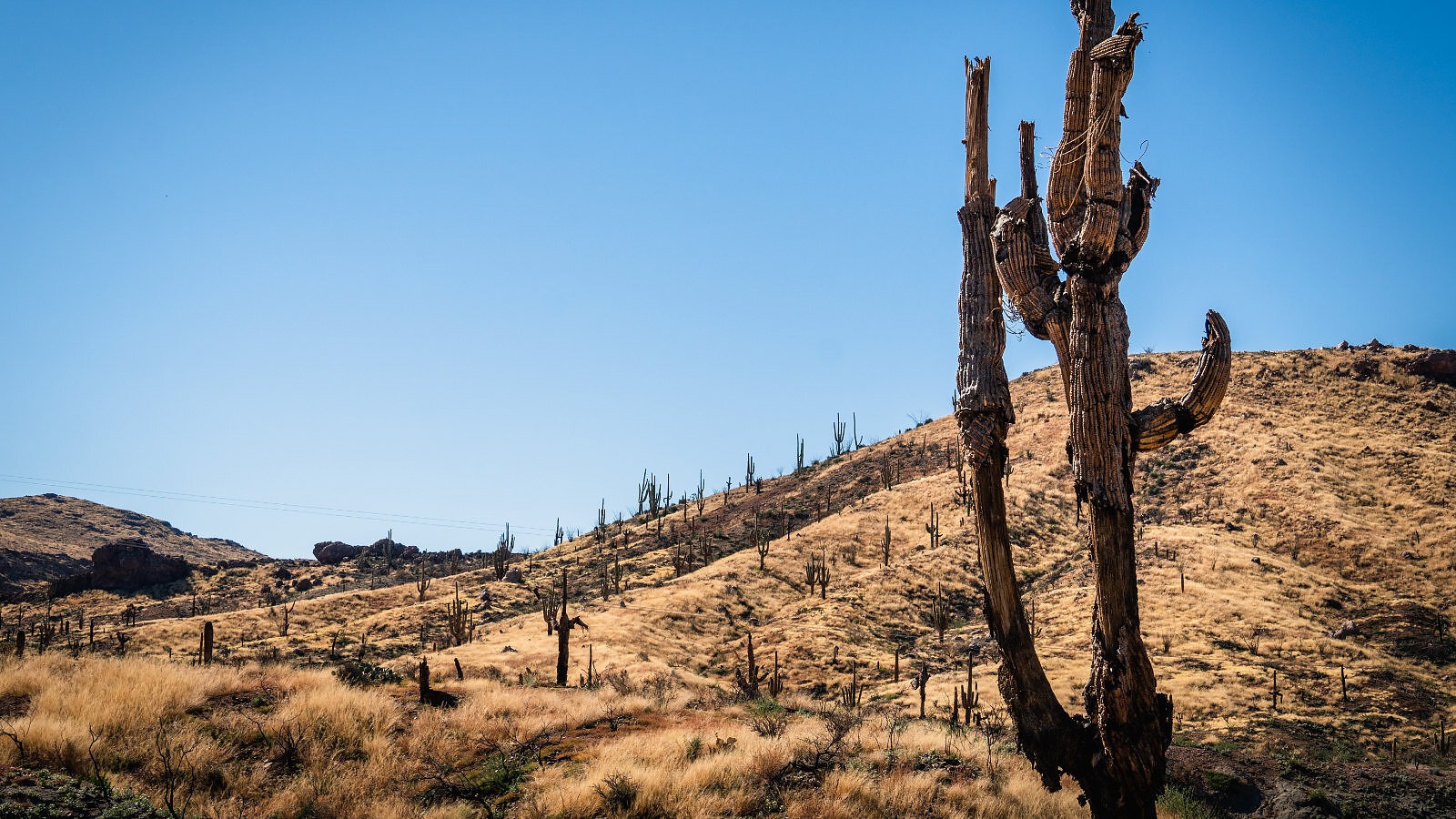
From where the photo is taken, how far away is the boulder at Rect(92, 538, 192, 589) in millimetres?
62500

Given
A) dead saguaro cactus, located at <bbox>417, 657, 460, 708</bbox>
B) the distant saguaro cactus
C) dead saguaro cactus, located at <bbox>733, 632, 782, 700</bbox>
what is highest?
the distant saguaro cactus

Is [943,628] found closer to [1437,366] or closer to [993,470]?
[993,470]

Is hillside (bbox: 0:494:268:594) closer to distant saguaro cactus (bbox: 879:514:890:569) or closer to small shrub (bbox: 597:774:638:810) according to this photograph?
distant saguaro cactus (bbox: 879:514:890:569)

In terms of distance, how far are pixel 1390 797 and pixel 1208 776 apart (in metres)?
3.03

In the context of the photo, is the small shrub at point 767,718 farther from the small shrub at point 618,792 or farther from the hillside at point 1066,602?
the small shrub at point 618,792

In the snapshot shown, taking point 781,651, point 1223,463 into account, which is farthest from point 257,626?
point 1223,463

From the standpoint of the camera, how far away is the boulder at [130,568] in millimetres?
62500

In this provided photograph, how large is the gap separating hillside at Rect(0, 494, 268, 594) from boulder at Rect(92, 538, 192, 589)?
37.0 feet

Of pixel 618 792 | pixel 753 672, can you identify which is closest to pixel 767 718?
pixel 618 792

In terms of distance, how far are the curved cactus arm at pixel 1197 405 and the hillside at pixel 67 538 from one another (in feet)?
278

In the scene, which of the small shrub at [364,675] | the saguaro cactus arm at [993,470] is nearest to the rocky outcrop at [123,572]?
the small shrub at [364,675]

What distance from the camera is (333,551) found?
3147 inches

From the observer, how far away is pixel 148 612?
180 ft

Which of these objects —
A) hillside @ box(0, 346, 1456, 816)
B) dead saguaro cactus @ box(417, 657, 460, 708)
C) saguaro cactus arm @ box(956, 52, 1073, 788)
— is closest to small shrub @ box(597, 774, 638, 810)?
hillside @ box(0, 346, 1456, 816)
